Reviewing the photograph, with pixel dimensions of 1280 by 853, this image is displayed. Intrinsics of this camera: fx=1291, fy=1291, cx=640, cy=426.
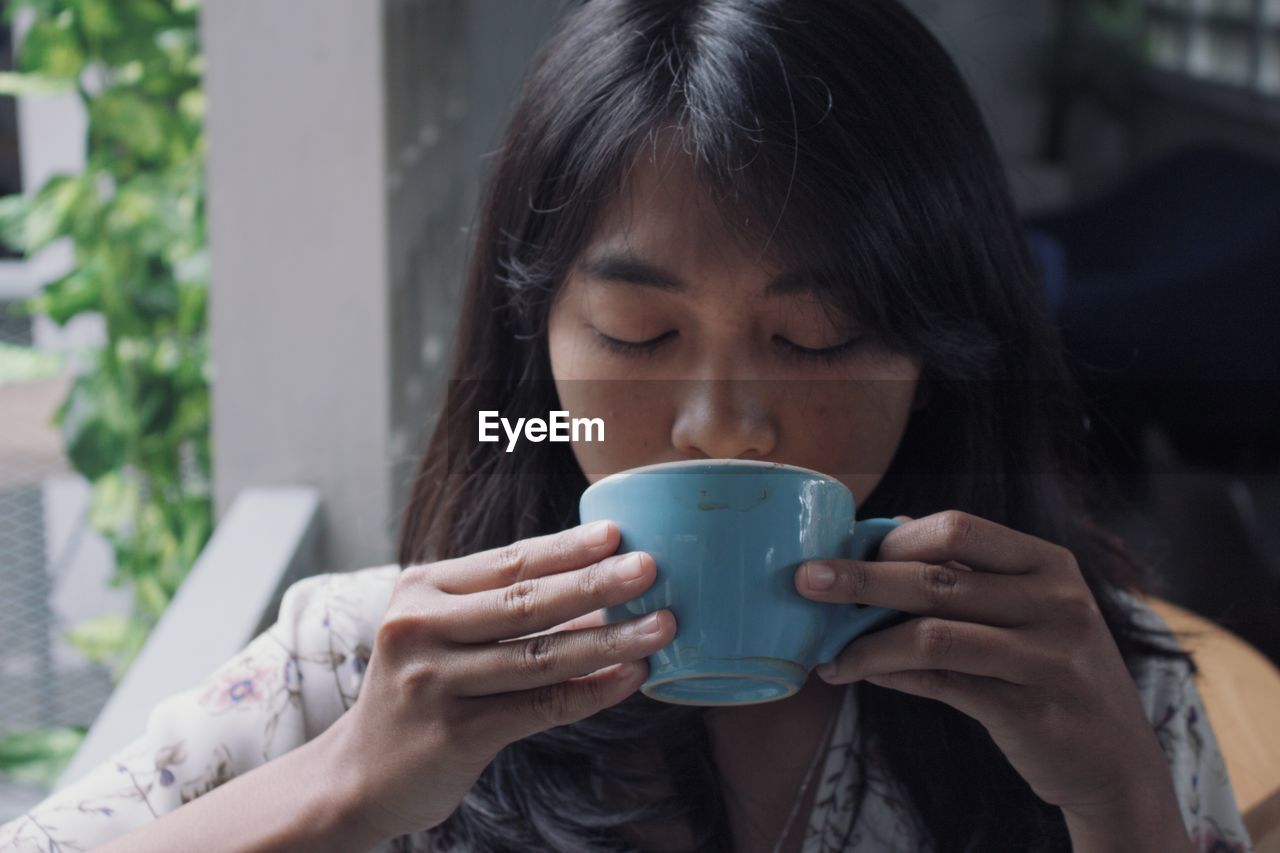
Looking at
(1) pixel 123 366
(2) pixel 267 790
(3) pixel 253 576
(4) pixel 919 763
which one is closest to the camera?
(2) pixel 267 790

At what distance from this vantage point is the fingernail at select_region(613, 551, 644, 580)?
0.46m

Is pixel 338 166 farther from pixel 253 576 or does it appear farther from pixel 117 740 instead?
pixel 117 740

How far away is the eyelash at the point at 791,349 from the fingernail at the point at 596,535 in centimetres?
11

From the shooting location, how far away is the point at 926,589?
18.8 inches

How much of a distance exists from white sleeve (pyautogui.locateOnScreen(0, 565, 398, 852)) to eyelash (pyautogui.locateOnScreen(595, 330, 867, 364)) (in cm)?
28

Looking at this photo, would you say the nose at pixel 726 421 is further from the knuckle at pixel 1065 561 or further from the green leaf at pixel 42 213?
the green leaf at pixel 42 213

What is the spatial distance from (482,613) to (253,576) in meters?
0.53

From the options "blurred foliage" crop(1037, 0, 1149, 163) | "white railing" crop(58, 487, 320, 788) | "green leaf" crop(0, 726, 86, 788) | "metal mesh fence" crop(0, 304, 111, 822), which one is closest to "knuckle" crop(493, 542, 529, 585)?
"white railing" crop(58, 487, 320, 788)

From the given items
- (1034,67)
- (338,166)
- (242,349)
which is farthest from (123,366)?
(1034,67)

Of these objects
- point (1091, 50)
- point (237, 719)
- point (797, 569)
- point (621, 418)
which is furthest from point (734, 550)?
point (1091, 50)

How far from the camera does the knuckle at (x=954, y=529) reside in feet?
1.59

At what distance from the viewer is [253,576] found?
968 millimetres

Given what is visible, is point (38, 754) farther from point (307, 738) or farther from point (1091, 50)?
point (1091, 50)

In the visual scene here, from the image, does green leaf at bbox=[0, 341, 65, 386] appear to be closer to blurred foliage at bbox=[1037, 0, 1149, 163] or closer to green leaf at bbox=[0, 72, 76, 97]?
green leaf at bbox=[0, 72, 76, 97]
